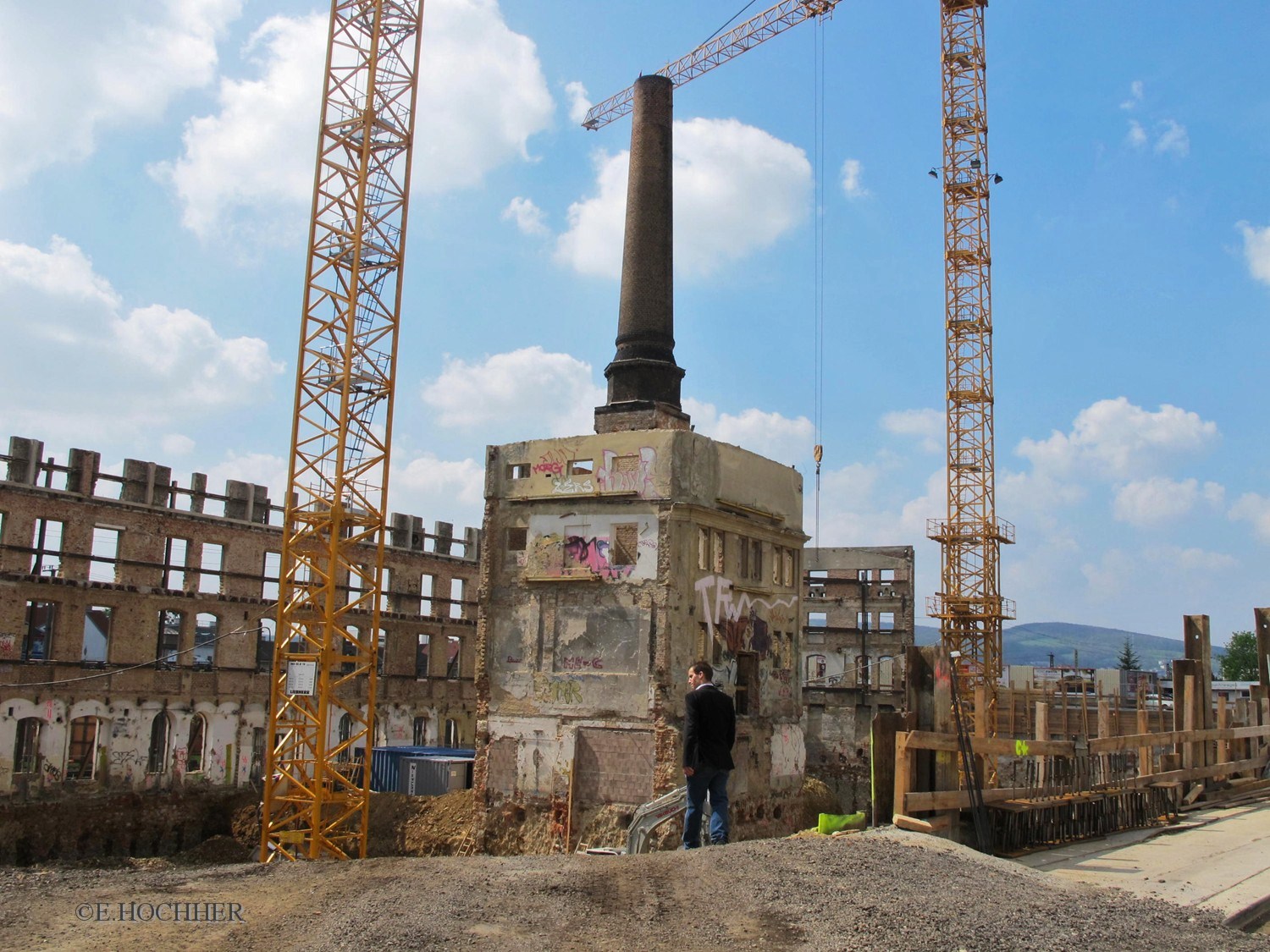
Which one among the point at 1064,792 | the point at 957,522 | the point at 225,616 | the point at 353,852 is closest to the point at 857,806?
the point at 957,522

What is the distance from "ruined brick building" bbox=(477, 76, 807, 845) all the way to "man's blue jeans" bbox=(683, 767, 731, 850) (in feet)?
27.8

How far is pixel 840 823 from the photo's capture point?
10156 mm

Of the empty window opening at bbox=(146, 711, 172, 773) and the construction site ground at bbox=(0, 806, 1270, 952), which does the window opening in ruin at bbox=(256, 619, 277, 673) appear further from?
the construction site ground at bbox=(0, 806, 1270, 952)

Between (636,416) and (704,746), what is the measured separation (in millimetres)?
13974

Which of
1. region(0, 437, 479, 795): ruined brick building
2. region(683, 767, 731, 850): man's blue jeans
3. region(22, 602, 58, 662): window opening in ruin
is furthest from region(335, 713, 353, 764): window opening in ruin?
region(683, 767, 731, 850): man's blue jeans

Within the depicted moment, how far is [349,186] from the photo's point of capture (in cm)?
2734

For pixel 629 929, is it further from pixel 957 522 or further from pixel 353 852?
pixel 957 522

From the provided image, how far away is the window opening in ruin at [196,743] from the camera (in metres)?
30.8

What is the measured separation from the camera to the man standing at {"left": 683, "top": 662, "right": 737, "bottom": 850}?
9398mm

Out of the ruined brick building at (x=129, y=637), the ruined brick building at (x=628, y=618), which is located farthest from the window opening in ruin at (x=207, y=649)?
the ruined brick building at (x=628, y=618)

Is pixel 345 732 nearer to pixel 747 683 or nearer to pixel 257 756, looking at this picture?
pixel 257 756

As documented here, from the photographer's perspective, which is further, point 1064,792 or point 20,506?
point 20,506

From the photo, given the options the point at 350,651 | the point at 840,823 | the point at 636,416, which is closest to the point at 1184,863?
the point at 840,823

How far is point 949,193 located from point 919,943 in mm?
45100
